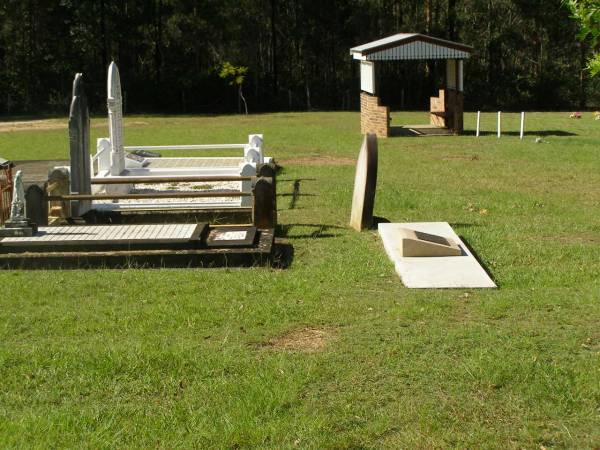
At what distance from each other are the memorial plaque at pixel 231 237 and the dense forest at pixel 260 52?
32.8 metres

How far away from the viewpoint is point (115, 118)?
571 inches

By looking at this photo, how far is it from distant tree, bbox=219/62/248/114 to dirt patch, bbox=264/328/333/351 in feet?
111

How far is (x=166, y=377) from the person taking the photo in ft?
18.7

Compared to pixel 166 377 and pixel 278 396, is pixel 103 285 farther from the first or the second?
pixel 278 396

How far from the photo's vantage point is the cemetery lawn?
16.2ft

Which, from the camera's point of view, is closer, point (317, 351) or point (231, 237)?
point (317, 351)

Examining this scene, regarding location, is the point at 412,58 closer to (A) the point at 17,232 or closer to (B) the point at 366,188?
(B) the point at 366,188

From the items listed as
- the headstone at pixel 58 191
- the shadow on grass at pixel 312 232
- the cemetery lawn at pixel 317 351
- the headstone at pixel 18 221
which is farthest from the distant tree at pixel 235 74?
the headstone at pixel 18 221

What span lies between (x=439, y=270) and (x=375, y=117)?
17437mm

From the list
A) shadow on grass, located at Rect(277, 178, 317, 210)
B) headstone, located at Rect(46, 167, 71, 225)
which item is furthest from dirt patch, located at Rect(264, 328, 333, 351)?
shadow on grass, located at Rect(277, 178, 317, 210)

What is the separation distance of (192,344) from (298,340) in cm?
73

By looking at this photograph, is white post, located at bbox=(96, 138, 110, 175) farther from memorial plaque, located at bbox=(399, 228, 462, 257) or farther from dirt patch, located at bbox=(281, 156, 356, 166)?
memorial plaque, located at bbox=(399, 228, 462, 257)

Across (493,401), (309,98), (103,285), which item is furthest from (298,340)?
(309,98)

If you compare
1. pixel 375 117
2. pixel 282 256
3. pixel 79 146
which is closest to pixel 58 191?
pixel 79 146
